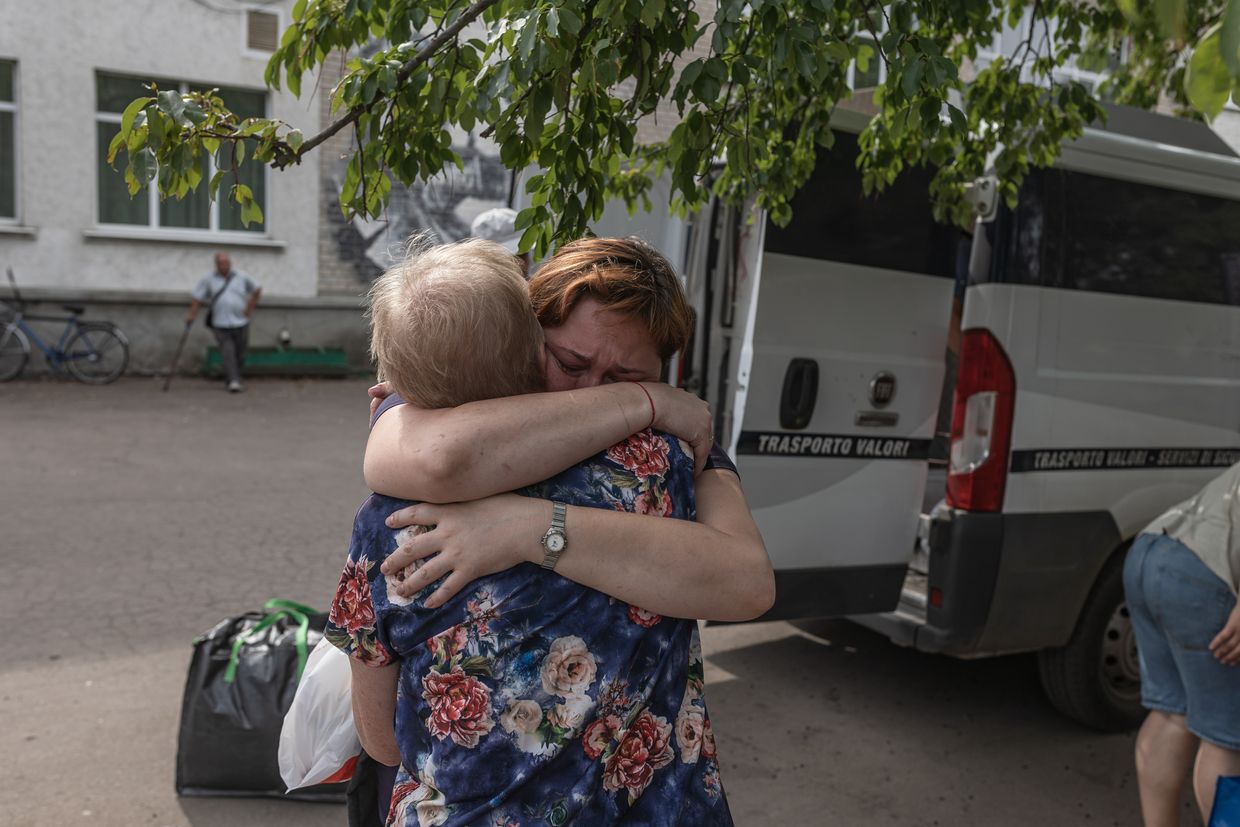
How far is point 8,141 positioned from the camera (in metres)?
13.1

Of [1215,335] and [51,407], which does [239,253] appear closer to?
[51,407]

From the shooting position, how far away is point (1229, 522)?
2.92 metres

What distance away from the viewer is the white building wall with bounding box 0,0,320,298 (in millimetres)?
12953

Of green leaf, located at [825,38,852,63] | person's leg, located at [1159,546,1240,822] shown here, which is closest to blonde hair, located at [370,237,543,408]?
green leaf, located at [825,38,852,63]

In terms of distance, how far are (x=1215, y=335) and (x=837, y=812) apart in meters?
2.52

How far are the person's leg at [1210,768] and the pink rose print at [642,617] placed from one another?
7.07 ft

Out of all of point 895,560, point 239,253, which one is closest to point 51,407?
point 239,253

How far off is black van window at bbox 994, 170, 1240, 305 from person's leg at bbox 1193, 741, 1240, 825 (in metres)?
1.73

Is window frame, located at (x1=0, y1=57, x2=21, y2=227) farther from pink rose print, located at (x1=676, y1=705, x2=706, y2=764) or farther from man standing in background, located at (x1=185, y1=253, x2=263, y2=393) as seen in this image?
pink rose print, located at (x1=676, y1=705, x2=706, y2=764)

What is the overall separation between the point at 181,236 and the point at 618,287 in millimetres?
13757

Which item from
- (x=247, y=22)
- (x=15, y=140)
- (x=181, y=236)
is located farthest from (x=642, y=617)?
(x=247, y=22)

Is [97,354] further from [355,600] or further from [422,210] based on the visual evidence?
[355,600]

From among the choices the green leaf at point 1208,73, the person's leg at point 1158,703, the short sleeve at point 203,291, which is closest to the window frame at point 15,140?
the short sleeve at point 203,291

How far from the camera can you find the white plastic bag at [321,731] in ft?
6.53
